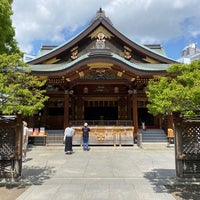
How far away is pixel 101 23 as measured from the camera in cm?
1702

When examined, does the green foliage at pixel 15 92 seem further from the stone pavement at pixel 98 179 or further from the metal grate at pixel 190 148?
the metal grate at pixel 190 148

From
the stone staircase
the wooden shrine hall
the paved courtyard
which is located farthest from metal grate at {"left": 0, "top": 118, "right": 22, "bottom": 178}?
the stone staircase

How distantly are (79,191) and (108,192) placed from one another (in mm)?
774

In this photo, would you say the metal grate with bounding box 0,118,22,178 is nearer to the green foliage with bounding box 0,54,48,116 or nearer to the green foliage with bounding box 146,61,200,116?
the green foliage with bounding box 0,54,48,116

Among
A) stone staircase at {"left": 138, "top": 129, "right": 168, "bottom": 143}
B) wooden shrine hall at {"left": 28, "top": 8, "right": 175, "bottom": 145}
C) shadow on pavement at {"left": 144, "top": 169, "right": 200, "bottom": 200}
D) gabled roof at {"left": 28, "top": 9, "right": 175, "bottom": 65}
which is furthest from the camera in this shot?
gabled roof at {"left": 28, "top": 9, "right": 175, "bottom": 65}

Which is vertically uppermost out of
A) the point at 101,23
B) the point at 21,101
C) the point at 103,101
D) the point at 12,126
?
the point at 101,23

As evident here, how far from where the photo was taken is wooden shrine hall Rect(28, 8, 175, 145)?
14.5 meters

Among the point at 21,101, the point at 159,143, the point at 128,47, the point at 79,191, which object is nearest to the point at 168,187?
the point at 79,191

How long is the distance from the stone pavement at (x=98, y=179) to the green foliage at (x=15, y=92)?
224cm

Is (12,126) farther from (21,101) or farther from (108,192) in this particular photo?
(108,192)

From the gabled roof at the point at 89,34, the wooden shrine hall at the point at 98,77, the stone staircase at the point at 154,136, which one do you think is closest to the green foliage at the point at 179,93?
the wooden shrine hall at the point at 98,77

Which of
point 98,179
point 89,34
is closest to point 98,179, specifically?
point 98,179

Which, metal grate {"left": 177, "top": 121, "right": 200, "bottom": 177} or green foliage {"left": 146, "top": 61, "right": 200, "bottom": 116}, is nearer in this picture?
green foliage {"left": 146, "top": 61, "right": 200, "bottom": 116}

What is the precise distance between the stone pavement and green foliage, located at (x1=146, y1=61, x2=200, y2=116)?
222cm
